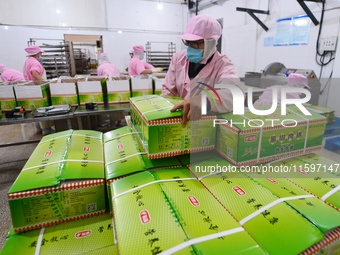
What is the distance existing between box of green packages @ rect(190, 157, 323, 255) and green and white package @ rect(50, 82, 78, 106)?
2.20 m

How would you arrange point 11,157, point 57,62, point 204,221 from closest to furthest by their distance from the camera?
point 204,221 → point 11,157 → point 57,62

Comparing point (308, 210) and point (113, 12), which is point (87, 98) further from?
point (113, 12)

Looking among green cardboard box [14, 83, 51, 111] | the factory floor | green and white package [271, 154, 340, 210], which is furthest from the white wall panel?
green and white package [271, 154, 340, 210]

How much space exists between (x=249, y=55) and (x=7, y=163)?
4.69m

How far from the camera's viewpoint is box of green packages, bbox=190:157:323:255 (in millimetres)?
685

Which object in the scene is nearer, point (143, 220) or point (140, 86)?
point (143, 220)

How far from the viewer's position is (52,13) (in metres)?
5.64

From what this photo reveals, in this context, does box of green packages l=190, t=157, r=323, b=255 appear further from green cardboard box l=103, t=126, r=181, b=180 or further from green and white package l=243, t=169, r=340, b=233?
green cardboard box l=103, t=126, r=181, b=180

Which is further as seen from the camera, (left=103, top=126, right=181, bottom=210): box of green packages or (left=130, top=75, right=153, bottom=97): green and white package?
(left=130, top=75, right=153, bottom=97): green and white package

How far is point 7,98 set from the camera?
2.49m

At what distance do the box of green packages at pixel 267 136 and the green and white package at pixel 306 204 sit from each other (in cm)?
12

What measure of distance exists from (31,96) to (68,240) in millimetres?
2143

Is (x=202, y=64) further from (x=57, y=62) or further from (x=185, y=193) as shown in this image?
(x=57, y=62)

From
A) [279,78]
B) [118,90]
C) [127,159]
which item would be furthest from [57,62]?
[127,159]
